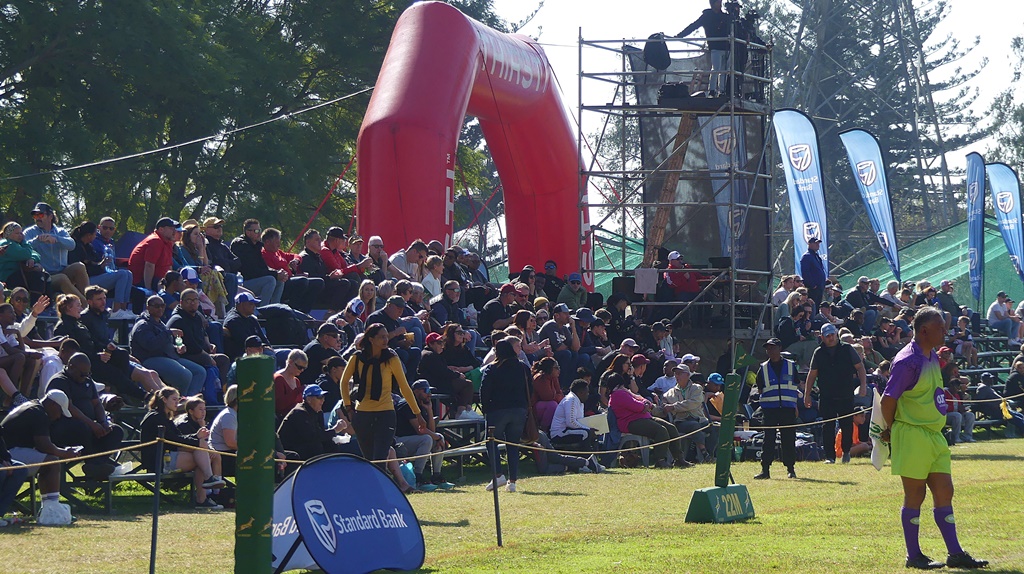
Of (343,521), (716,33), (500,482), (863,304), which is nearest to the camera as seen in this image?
(343,521)

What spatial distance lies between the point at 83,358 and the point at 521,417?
16.0 feet

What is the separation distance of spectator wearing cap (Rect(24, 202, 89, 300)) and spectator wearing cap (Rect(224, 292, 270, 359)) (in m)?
1.57

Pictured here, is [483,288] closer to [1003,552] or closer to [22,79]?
[1003,552]

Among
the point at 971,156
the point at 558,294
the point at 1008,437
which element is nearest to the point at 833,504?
the point at 558,294

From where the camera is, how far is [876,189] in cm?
2847

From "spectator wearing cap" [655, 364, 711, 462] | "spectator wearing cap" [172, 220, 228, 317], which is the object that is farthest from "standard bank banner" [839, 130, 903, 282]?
"spectator wearing cap" [172, 220, 228, 317]

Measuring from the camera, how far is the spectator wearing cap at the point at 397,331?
15.4 m

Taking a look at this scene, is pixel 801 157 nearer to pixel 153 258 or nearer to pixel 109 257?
pixel 153 258

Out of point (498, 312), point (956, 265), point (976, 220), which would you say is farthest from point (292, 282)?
point (956, 265)

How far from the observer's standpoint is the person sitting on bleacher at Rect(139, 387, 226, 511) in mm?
13164

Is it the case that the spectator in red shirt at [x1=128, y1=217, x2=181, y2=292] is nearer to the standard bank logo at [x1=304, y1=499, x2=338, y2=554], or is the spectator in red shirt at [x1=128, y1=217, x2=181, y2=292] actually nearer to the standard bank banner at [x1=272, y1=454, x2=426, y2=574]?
the standard bank banner at [x1=272, y1=454, x2=426, y2=574]

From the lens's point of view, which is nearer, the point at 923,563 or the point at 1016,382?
the point at 923,563

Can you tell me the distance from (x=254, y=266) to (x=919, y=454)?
375 inches

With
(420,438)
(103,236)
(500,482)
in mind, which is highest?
(103,236)
